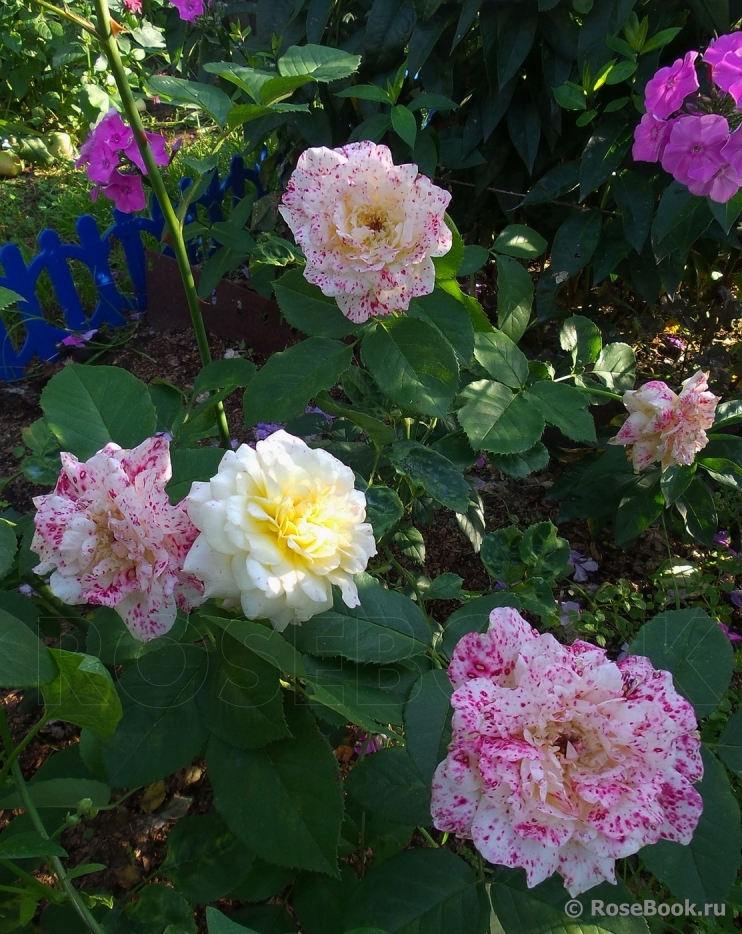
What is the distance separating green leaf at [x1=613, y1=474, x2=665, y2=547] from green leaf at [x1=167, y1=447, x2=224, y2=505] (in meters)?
0.89

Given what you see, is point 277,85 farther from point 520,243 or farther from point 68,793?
point 68,793

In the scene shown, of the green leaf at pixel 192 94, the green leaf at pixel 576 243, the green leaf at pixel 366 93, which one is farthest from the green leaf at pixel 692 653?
the green leaf at pixel 366 93

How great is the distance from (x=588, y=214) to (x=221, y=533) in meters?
1.40

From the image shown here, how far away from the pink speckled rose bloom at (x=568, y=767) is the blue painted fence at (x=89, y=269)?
1.90 meters

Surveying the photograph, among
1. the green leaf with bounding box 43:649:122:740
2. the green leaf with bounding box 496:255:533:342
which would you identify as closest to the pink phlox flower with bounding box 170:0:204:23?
the green leaf with bounding box 496:255:533:342

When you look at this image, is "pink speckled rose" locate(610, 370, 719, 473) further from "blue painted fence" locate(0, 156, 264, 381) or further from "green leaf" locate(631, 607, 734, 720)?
"blue painted fence" locate(0, 156, 264, 381)

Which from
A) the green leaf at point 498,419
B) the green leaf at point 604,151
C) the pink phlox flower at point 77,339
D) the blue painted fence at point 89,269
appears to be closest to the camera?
the green leaf at point 498,419

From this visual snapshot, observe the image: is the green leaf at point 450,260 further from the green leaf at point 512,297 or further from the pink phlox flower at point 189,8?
the pink phlox flower at point 189,8

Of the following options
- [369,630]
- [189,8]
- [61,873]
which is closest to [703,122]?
[369,630]

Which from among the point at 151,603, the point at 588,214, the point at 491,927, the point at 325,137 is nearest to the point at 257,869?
the point at 491,927

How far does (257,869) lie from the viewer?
0.74 m

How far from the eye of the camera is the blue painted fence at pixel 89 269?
79.0 inches

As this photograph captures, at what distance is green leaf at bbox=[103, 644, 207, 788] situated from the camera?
675mm

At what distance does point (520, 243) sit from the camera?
1.17 metres
